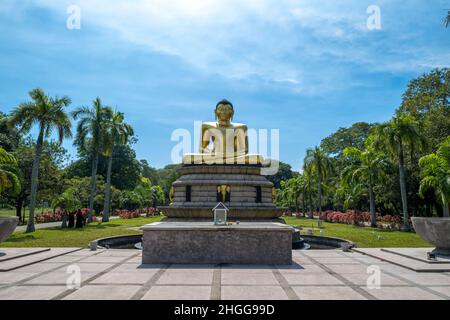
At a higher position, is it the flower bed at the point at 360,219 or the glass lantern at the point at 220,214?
the glass lantern at the point at 220,214

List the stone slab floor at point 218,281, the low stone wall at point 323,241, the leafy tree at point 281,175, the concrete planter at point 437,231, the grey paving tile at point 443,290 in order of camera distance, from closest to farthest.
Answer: the stone slab floor at point 218,281 → the grey paving tile at point 443,290 → the concrete planter at point 437,231 → the low stone wall at point 323,241 → the leafy tree at point 281,175

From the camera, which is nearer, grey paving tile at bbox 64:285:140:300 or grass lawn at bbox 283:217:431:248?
grey paving tile at bbox 64:285:140:300

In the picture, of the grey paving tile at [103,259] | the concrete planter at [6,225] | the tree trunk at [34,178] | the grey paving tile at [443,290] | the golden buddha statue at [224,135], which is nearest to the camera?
the grey paving tile at [443,290]

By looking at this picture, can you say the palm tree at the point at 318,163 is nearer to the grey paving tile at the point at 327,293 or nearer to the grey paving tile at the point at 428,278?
the grey paving tile at the point at 428,278

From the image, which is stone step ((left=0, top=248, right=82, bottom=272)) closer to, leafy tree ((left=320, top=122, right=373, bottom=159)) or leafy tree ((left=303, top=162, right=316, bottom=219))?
leafy tree ((left=303, top=162, right=316, bottom=219))

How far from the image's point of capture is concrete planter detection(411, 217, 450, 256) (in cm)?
1027

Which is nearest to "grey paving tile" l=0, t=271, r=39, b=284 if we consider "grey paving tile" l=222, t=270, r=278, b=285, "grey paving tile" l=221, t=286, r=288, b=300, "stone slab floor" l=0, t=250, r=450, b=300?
"stone slab floor" l=0, t=250, r=450, b=300

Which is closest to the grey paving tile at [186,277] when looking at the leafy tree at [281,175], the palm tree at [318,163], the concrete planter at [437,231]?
the concrete planter at [437,231]

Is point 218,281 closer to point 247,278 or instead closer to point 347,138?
point 247,278

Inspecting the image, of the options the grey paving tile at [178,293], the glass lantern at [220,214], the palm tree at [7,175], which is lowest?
the grey paving tile at [178,293]

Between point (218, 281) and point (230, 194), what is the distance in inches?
410

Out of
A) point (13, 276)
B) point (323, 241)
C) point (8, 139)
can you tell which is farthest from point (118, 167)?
point (13, 276)

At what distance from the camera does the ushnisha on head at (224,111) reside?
22453mm

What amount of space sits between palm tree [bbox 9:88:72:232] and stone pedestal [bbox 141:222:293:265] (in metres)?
14.1
